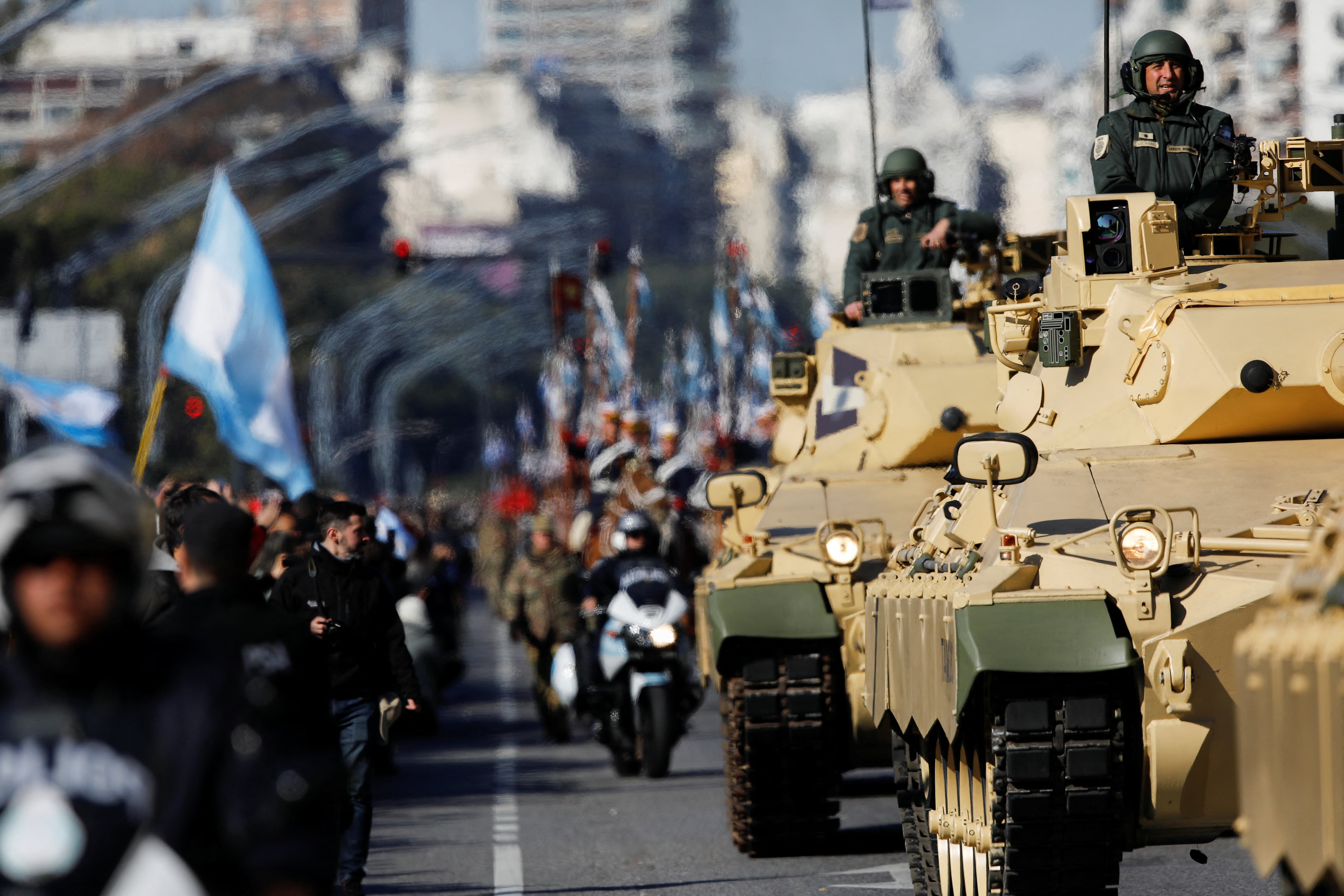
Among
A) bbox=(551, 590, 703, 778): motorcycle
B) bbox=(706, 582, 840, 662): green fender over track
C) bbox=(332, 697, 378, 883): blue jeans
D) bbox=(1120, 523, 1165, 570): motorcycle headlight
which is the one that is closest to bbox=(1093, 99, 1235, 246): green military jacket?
bbox=(706, 582, 840, 662): green fender over track

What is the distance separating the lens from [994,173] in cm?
8194

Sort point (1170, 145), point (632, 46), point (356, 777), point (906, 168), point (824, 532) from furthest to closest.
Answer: point (632, 46) → point (906, 168) → point (824, 532) → point (1170, 145) → point (356, 777)

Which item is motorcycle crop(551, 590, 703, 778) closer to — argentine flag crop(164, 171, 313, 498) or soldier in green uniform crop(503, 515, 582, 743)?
soldier in green uniform crop(503, 515, 582, 743)

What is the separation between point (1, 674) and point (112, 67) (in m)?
120

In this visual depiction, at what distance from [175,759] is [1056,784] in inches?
163

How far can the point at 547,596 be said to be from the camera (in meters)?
17.9

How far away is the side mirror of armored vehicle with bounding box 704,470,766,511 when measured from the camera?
1280 centimetres

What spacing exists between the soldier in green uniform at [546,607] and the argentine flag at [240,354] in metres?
3.25

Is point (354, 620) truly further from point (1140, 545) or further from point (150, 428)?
point (150, 428)

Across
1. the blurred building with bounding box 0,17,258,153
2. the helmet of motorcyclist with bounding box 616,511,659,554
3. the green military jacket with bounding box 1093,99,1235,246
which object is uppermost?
the blurred building with bounding box 0,17,258,153

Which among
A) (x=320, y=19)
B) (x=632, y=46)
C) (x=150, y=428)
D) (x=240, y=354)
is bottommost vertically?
(x=150, y=428)

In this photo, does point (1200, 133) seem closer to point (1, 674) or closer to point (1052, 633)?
point (1052, 633)

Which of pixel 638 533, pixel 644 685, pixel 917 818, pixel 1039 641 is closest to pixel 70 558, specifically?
pixel 1039 641

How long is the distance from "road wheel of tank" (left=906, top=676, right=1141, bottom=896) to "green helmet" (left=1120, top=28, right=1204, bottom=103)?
152 inches
